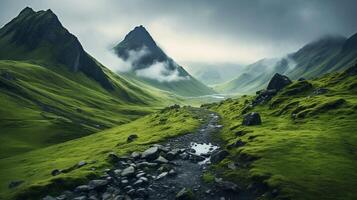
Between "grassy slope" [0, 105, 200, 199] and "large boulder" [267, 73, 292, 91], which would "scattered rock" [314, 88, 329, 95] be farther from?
"grassy slope" [0, 105, 200, 199]

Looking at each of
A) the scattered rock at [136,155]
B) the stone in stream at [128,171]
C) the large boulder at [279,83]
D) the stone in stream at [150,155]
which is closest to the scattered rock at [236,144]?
the stone in stream at [150,155]

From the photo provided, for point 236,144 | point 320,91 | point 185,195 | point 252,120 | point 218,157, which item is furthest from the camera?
point 320,91

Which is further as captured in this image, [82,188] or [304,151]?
[304,151]

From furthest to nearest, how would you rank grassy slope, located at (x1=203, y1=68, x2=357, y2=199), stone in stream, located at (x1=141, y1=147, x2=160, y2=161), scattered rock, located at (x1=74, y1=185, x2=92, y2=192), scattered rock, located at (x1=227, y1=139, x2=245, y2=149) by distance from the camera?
scattered rock, located at (x1=227, y1=139, x2=245, y2=149)
stone in stream, located at (x1=141, y1=147, x2=160, y2=161)
scattered rock, located at (x1=74, y1=185, x2=92, y2=192)
grassy slope, located at (x1=203, y1=68, x2=357, y2=199)

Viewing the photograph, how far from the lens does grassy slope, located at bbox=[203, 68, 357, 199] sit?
53.9m

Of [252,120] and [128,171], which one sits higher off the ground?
[252,120]

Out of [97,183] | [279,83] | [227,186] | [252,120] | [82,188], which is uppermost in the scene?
[279,83]

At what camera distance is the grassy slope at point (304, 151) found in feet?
177

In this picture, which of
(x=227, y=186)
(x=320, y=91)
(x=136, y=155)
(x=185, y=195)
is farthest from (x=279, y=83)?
(x=185, y=195)

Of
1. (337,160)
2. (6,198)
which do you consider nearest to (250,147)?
(337,160)

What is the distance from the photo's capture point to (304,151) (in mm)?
70562

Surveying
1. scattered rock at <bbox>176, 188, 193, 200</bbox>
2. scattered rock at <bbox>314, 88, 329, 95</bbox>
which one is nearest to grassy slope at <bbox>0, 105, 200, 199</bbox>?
scattered rock at <bbox>176, 188, 193, 200</bbox>

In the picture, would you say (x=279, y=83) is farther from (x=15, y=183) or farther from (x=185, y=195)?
(x=185, y=195)

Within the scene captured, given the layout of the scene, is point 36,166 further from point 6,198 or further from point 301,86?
point 301,86
